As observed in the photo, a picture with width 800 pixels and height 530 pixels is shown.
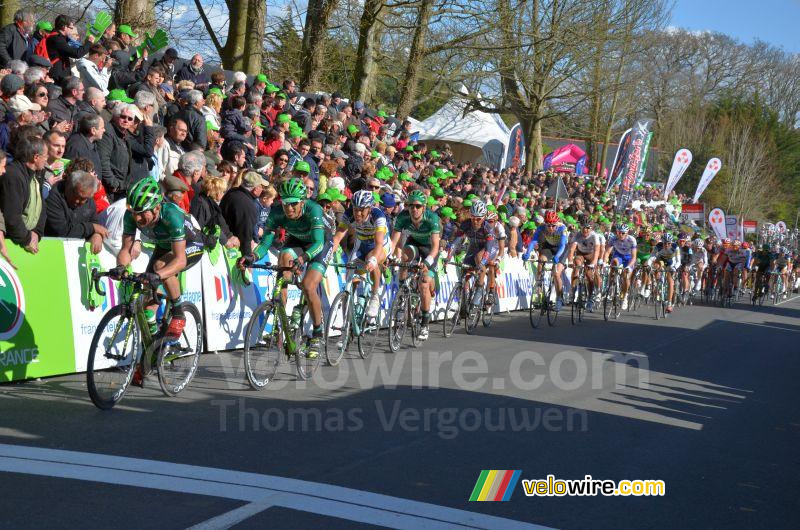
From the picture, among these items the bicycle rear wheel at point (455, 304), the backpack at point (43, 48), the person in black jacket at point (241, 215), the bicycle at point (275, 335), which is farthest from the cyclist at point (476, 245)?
the backpack at point (43, 48)

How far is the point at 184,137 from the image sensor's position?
12023 mm

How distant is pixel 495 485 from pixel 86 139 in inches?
263

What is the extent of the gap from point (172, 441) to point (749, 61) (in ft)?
281

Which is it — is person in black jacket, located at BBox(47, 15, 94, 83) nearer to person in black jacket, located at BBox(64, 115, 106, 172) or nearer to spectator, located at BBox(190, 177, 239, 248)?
person in black jacket, located at BBox(64, 115, 106, 172)

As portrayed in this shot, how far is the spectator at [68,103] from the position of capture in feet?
34.6

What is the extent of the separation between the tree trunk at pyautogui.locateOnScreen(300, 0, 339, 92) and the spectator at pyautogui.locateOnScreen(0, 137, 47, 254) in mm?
15179

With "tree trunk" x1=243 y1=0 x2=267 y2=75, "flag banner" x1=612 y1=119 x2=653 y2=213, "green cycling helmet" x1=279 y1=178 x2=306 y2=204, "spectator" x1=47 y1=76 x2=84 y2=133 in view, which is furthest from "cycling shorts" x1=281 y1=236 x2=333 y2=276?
"flag banner" x1=612 y1=119 x2=653 y2=213

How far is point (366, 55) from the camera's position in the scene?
2517 cm

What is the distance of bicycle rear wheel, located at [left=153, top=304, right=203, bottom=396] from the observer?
7.85m

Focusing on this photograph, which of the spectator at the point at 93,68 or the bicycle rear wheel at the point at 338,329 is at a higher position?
the spectator at the point at 93,68

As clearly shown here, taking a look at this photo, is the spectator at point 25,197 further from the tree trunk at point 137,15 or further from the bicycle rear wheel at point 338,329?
the tree trunk at point 137,15

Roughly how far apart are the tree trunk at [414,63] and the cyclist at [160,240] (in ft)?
64.2

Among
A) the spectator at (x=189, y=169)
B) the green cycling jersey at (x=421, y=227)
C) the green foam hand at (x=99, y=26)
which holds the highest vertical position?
the green foam hand at (x=99, y=26)

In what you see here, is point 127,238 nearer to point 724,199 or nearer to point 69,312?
point 69,312
